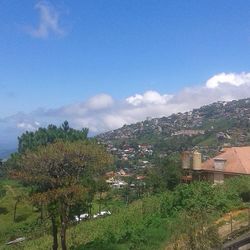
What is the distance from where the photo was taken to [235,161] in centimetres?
3259

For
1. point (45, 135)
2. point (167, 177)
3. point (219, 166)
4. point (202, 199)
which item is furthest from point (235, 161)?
point (45, 135)

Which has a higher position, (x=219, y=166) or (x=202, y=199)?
(x=219, y=166)

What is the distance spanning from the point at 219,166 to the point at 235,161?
1.21 metres

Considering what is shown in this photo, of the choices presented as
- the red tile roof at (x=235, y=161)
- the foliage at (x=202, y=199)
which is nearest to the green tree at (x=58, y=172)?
the foliage at (x=202, y=199)

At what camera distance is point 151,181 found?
A: 41094 millimetres

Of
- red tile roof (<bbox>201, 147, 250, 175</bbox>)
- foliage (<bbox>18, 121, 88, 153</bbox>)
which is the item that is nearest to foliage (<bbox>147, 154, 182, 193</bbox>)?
red tile roof (<bbox>201, 147, 250, 175</bbox>)

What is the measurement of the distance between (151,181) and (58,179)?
23415 millimetres

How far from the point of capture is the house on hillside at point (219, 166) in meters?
32.0

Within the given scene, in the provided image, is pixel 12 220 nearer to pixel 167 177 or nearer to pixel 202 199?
pixel 167 177

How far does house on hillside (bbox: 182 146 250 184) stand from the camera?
32.0 meters

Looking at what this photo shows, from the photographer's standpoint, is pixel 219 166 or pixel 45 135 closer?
pixel 219 166

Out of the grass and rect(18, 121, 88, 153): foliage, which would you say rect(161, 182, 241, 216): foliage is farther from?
rect(18, 121, 88, 153): foliage

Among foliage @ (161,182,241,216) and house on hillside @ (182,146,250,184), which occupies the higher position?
house on hillside @ (182,146,250,184)

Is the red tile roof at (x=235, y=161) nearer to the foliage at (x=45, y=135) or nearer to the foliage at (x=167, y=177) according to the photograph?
the foliage at (x=167, y=177)
